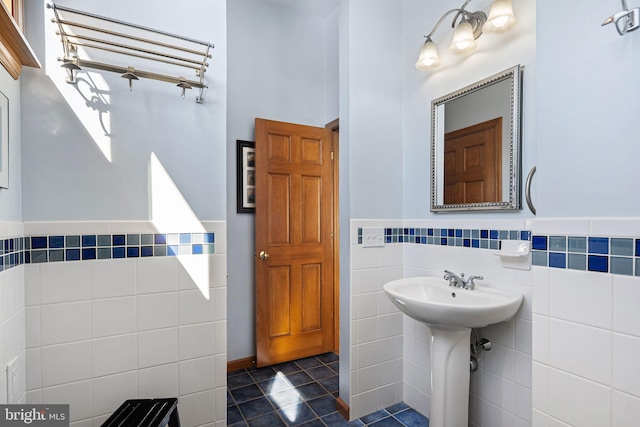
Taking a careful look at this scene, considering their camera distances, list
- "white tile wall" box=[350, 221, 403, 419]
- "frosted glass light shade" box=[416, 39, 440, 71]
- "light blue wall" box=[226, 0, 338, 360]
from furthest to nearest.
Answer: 1. "light blue wall" box=[226, 0, 338, 360]
2. "white tile wall" box=[350, 221, 403, 419]
3. "frosted glass light shade" box=[416, 39, 440, 71]

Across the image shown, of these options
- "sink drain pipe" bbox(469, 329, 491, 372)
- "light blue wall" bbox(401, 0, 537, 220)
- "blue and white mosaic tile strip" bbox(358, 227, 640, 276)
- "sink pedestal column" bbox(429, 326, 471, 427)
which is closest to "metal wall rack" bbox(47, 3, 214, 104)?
"light blue wall" bbox(401, 0, 537, 220)

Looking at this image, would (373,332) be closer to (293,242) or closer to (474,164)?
(293,242)

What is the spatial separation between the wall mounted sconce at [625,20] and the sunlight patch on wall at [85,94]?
1834mm

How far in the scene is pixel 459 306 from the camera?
1.33 m

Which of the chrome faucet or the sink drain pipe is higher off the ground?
the chrome faucet

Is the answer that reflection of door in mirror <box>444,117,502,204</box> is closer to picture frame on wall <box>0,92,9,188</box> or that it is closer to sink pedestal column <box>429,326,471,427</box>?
sink pedestal column <box>429,326,471,427</box>

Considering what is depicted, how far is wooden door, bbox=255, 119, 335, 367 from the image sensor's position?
8.64ft

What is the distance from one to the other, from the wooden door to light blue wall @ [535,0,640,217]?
6.19 feet

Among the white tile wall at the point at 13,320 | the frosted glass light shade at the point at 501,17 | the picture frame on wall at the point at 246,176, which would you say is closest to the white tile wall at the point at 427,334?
the frosted glass light shade at the point at 501,17

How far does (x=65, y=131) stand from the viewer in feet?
4.39

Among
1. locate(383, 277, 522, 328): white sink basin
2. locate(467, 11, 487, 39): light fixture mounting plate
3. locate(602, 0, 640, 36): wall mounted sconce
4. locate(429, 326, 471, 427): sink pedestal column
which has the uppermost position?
locate(467, 11, 487, 39): light fixture mounting plate

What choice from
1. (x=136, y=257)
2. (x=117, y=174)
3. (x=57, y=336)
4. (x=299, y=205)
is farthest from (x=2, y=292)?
(x=299, y=205)

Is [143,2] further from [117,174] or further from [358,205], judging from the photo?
[358,205]

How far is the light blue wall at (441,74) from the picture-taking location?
1.50 m
